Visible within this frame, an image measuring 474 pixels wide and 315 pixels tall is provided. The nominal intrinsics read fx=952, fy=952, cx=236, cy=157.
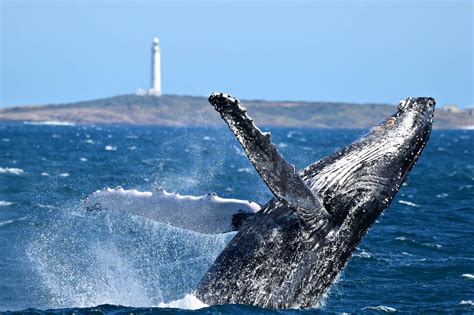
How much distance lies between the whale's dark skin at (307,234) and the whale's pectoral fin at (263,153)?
0.08 feet

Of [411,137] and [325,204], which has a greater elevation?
[411,137]

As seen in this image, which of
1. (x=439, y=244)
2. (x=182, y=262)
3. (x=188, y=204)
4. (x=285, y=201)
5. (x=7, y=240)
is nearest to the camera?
(x=285, y=201)

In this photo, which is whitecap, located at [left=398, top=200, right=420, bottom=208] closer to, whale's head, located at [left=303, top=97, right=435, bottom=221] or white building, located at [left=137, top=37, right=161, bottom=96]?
whale's head, located at [left=303, top=97, right=435, bottom=221]

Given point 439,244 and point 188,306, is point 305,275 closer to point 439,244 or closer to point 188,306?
point 188,306

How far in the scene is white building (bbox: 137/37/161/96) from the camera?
189250mm

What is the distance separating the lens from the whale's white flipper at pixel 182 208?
9.05 metres

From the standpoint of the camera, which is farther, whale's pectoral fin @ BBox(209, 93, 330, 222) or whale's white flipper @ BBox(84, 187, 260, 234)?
whale's white flipper @ BBox(84, 187, 260, 234)

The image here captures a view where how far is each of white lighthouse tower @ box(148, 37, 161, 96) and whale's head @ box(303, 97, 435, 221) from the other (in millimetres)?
178389

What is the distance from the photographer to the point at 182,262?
13.3 meters

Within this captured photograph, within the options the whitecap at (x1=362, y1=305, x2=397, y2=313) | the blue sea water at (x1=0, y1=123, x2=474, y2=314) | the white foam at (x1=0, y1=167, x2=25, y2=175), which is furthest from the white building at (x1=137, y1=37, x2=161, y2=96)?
the whitecap at (x1=362, y1=305, x2=397, y2=313)

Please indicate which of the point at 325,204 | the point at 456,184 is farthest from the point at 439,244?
the point at 456,184

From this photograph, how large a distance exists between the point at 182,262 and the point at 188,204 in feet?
13.5

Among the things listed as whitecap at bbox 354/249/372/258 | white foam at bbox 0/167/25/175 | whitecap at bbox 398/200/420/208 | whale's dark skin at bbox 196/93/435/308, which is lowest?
whitecap at bbox 354/249/372/258

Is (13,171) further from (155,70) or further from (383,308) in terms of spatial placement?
(155,70)
